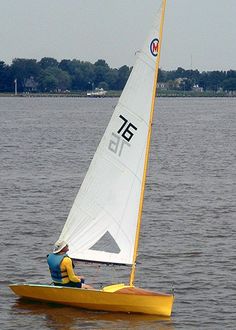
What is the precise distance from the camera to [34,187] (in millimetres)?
57938

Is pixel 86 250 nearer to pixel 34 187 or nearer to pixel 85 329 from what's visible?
pixel 85 329

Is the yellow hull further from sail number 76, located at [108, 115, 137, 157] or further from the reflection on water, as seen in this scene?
sail number 76, located at [108, 115, 137, 157]

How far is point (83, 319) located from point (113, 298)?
0.99 metres

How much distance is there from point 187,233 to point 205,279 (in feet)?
27.8

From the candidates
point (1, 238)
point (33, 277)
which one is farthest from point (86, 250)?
point (1, 238)

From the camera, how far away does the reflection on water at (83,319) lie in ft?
90.6

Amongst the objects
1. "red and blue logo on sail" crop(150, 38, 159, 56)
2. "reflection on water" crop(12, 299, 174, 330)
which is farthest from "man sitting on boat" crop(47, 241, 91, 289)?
"red and blue logo on sail" crop(150, 38, 159, 56)

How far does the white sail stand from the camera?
27125 millimetres

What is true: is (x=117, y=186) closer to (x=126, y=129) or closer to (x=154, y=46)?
(x=126, y=129)

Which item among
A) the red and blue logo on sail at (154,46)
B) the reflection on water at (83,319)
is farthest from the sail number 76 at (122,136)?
the reflection on water at (83,319)

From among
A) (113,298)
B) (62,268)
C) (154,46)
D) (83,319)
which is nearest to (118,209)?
(62,268)

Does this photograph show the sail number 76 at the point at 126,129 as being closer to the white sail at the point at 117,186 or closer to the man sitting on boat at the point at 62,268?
the white sail at the point at 117,186

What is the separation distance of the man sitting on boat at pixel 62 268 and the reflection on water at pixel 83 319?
2.62ft

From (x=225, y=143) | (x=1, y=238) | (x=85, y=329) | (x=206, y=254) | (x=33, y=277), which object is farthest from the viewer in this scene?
(x=225, y=143)
